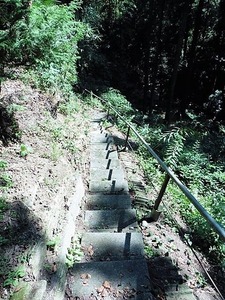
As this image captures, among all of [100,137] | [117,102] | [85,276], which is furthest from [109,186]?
[117,102]

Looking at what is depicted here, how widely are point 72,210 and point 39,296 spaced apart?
1.49 meters

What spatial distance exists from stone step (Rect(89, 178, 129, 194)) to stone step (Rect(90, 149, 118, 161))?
1.16m

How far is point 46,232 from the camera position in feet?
9.26

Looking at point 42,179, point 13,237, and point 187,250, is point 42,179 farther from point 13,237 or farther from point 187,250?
point 187,250

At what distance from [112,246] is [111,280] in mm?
508

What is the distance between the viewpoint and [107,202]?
4176 millimetres

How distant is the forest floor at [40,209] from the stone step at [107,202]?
290mm

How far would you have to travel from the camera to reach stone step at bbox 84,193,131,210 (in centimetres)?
407

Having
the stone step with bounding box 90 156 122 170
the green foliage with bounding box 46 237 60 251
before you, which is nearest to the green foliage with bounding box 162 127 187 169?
the stone step with bounding box 90 156 122 170

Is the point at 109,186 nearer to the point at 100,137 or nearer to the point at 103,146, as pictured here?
the point at 103,146

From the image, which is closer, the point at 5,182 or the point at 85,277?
the point at 85,277

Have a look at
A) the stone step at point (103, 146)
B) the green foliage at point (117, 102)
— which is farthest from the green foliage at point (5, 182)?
the green foliage at point (117, 102)

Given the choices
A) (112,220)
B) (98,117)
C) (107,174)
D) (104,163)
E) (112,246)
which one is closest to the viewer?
(112,246)

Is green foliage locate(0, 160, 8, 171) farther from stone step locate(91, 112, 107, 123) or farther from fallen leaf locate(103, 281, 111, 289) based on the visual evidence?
stone step locate(91, 112, 107, 123)
